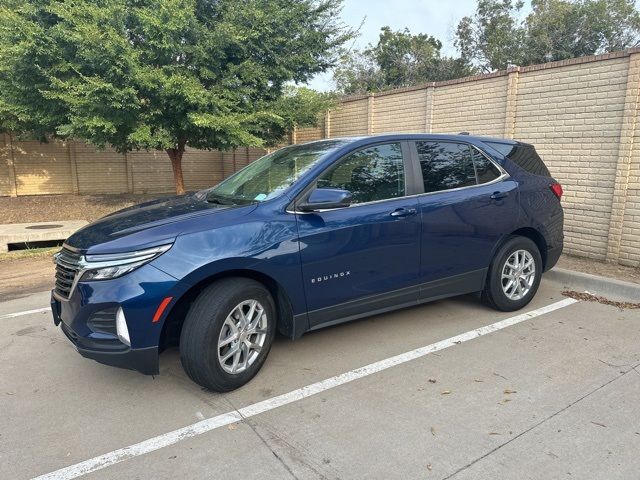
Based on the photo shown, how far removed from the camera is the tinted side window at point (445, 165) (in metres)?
4.34

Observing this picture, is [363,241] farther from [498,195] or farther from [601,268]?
[601,268]

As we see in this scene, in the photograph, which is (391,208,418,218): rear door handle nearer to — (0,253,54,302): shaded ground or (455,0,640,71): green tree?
(0,253,54,302): shaded ground

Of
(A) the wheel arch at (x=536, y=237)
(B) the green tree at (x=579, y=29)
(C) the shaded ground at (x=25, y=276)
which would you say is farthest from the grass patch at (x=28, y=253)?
(B) the green tree at (x=579, y=29)

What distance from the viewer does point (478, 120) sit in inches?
336

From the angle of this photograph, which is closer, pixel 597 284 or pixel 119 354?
pixel 119 354

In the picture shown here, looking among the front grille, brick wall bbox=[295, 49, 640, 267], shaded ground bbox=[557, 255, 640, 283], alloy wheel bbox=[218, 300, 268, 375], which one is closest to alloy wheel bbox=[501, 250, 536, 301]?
shaded ground bbox=[557, 255, 640, 283]

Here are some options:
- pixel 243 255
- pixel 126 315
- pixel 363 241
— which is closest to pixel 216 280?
pixel 243 255

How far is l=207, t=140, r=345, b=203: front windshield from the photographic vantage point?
383 centimetres

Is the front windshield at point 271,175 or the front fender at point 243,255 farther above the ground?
the front windshield at point 271,175

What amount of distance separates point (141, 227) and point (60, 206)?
12.1 m

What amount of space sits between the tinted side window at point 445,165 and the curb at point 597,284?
2.52m

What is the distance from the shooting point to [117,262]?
306 cm

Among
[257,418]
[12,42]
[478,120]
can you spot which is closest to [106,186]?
[12,42]

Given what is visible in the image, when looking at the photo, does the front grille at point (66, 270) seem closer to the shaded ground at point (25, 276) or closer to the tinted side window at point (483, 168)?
the shaded ground at point (25, 276)
